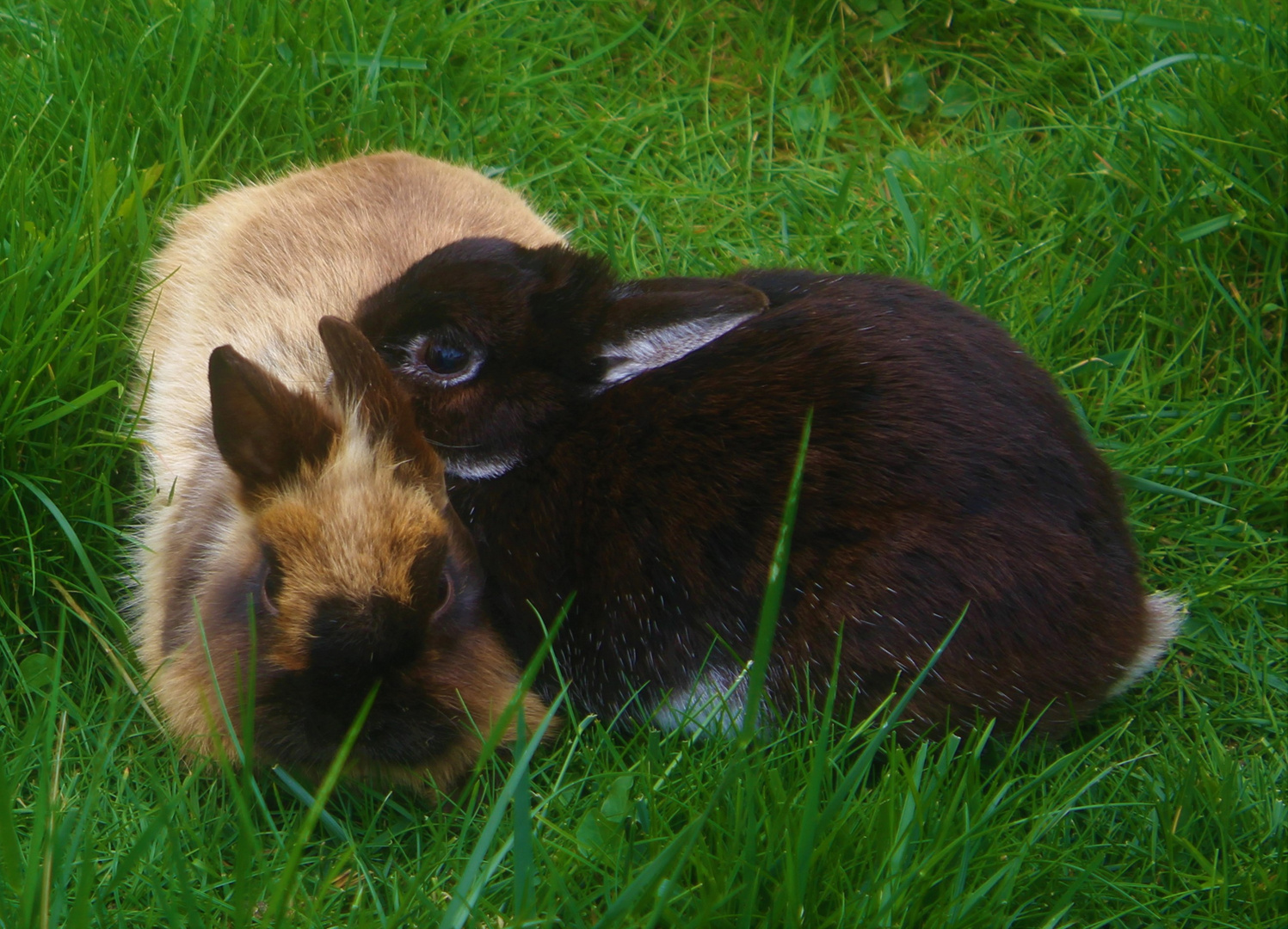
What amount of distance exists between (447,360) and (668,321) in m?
0.61

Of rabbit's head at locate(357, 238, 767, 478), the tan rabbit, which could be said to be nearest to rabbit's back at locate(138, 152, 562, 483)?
the tan rabbit

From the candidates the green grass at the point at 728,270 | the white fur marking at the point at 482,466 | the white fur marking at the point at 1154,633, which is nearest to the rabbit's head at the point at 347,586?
the green grass at the point at 728,270

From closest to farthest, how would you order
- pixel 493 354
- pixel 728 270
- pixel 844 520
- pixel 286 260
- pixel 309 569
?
pixel 309 569
pixel 844 520
pixel 493 354
pixel 286 260
pixel 728 270

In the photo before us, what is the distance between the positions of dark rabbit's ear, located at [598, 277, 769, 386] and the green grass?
962 millimetres

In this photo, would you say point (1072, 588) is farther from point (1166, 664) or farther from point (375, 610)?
point (375, 610)

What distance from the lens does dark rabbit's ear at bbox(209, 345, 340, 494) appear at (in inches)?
112

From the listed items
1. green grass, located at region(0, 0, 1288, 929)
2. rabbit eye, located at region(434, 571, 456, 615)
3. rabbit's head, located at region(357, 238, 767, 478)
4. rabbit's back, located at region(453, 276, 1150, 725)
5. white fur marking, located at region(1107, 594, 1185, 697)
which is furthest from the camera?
rabbit's head, located at region(357, 238, 767, 478)

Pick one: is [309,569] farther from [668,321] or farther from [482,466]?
[668,321]

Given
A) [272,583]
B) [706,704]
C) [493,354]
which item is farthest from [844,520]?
[272,583]

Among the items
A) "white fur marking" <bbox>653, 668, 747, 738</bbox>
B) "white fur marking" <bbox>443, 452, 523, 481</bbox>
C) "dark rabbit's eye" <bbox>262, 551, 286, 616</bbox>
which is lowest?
"white fur marking" <bbox>653, 668, 747, 738</bbox>

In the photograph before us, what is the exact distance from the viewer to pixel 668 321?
132 inches

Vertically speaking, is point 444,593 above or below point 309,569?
below

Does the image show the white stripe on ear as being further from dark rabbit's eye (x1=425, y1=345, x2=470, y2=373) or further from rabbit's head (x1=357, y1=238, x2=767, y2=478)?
dark rabbit's eye (x1=425, y1=345, x2=470, y2=373)

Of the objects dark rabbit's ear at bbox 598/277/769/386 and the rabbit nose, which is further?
dark rabbit's ear at bbox 598/277/769/386
